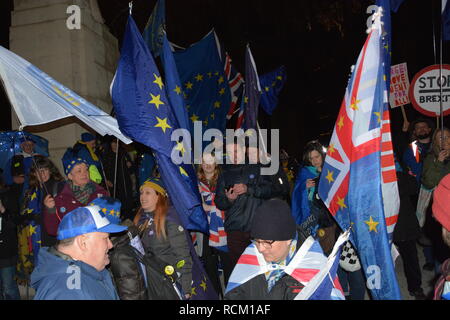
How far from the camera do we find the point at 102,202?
3.14m

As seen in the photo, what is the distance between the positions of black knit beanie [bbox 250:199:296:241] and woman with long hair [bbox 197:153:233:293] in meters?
2.49

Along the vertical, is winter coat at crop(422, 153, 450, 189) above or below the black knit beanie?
above

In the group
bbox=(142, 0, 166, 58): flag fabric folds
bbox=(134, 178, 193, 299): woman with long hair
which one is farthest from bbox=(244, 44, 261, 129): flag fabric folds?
bbox=(134, 178, 193, 299): woman with long hair

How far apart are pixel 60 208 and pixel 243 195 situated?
6.94 ft

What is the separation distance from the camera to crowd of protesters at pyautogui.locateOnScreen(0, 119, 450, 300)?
8.55 ft

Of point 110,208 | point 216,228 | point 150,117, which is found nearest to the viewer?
point 110,208

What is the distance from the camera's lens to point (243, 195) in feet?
15.8

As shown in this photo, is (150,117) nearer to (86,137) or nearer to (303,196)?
(303,196)

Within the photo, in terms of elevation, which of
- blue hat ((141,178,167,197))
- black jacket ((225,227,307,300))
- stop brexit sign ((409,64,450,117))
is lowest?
black jacket ((225,227,307,300))

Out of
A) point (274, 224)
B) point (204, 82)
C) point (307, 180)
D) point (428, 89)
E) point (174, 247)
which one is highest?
point (204, 82)

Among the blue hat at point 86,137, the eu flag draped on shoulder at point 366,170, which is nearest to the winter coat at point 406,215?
the eu flag draped on shoulder at point 366,170

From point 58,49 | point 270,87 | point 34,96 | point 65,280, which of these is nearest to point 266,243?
point 65,280

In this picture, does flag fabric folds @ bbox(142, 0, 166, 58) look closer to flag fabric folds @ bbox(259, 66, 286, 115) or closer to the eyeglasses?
flag fabric folds @ bbox(259, 66, 286, 115)
